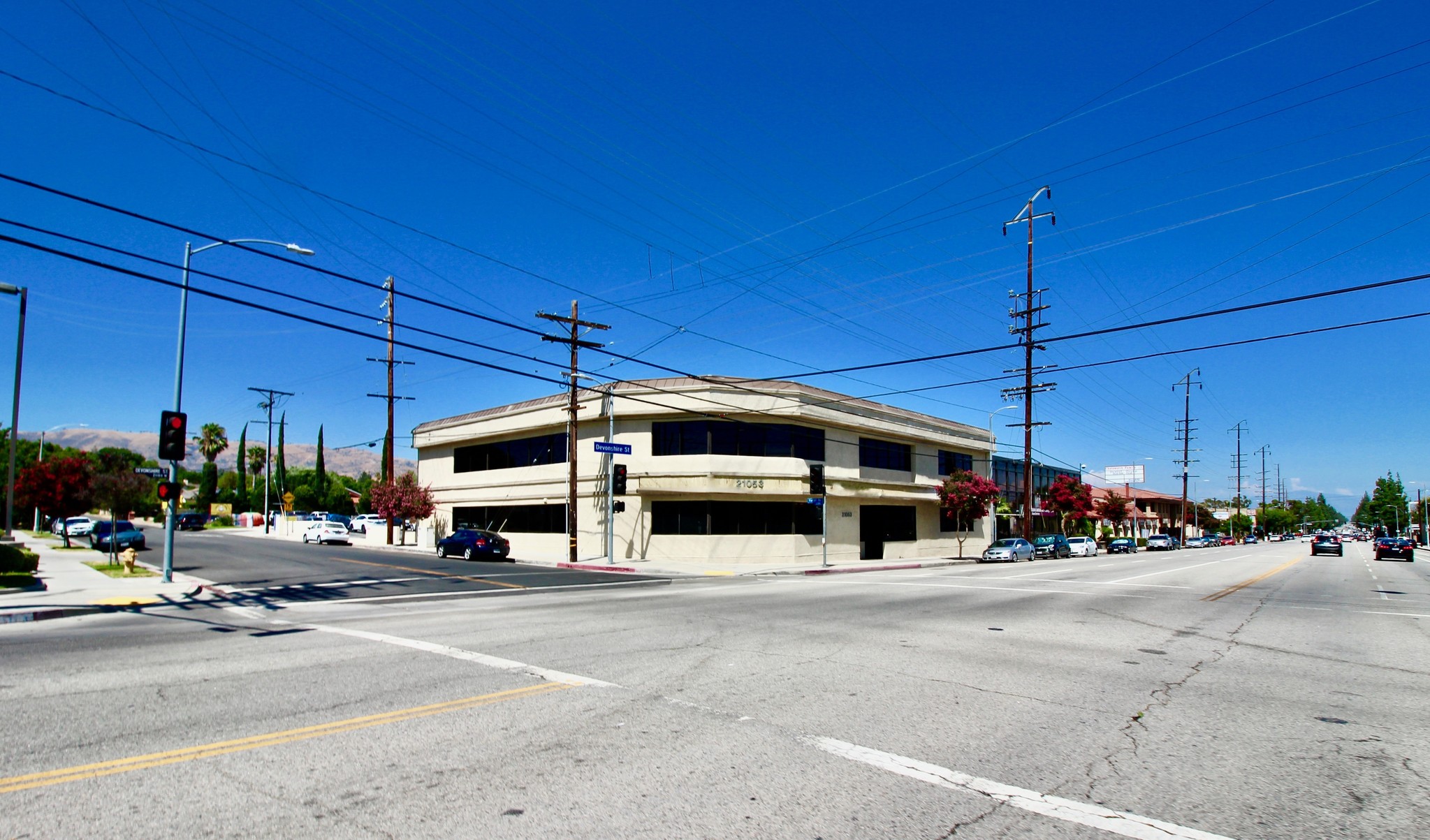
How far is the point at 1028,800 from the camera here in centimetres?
505

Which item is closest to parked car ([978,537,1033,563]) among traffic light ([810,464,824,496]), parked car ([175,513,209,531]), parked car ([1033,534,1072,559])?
parked car ([1033,534,1072,559])

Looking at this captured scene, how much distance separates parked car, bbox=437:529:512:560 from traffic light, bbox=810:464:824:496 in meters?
13.8

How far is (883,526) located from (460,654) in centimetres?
3679

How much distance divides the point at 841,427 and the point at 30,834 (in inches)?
1480

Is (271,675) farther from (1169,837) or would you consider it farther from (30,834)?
(1169,837)

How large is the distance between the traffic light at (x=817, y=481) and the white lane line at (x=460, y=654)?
22337 mm

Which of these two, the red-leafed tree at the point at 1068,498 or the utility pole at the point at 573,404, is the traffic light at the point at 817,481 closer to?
the utility pole at the point at 573,404

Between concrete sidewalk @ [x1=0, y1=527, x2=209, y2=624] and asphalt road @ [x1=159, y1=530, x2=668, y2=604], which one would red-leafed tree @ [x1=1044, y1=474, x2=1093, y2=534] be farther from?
concrete sidewalk @ [x1=0, y1=527, x2=209, y2=624]

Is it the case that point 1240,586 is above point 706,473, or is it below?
below

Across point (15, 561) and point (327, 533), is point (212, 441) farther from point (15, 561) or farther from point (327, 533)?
point (15, 561)

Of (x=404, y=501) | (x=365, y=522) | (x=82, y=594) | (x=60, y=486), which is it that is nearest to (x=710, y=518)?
(x=404, y=501)

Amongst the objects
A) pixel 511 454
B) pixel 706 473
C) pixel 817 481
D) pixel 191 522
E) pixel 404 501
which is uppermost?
pixel 511 454

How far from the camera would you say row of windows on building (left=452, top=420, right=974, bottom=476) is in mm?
36188

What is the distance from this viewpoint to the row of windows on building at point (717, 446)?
36.2m
